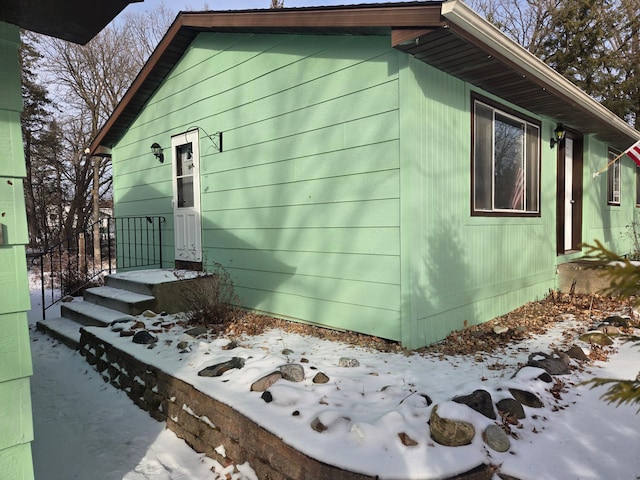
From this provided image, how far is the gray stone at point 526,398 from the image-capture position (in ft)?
8.36

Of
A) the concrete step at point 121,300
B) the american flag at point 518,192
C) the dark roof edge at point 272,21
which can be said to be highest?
the dark roof edge at point 272,21

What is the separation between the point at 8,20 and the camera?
1.66 metres

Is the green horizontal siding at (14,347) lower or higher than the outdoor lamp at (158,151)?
lower

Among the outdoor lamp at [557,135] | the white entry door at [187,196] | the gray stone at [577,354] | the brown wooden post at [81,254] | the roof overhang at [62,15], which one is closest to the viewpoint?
the roof overhang at [62,15]

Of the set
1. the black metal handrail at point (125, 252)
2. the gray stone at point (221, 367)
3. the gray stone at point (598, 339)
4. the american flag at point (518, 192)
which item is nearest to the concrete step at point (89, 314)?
the black metal handrail at point (125, 252)

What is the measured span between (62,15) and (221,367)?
2426 mm

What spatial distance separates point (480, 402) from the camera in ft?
7.79

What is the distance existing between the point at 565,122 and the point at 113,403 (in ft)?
24.2

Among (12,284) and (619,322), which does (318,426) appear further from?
(619,322)

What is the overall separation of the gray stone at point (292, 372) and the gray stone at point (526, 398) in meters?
1.42

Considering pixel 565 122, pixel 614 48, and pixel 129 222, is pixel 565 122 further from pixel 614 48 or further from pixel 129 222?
pixel 614 48

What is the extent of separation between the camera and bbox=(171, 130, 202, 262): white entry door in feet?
20.8

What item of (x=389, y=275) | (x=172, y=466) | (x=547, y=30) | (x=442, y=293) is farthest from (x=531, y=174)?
(x=547, y=30)

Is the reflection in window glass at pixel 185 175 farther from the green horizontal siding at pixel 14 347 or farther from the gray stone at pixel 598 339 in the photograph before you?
the gray stone at pixel 598 339
